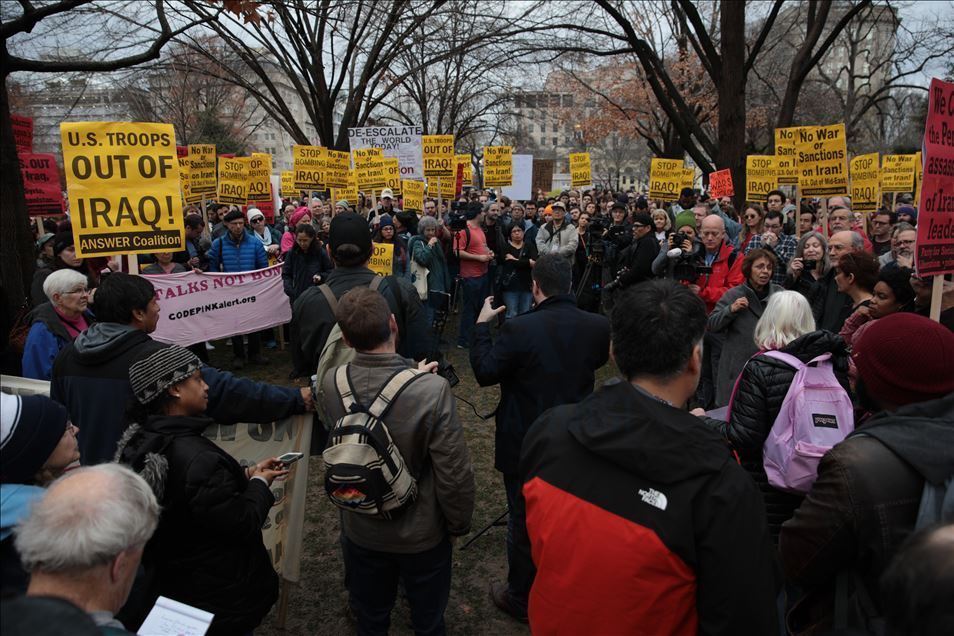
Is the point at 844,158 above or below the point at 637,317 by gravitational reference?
above

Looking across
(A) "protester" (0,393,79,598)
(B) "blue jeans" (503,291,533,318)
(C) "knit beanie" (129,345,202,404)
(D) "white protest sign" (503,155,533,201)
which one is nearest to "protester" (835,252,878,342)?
(C) "knit beanie" (129,345,202,404)

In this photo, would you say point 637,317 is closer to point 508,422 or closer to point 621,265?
point 508,422

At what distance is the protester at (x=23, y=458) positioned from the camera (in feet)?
5.55

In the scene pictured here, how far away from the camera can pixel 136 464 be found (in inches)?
85.8

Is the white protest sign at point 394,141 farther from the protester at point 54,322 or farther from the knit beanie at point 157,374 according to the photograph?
the knit beanie at point 157,374

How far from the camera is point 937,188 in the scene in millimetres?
3465

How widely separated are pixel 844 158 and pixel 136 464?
7.57 meters

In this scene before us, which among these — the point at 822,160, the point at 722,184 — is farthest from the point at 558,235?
the point at 722,184

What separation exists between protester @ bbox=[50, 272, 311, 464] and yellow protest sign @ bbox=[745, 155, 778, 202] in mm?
9538

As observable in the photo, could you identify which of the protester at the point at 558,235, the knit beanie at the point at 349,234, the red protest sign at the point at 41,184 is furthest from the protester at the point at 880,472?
the red protest sign at the point at 41,184

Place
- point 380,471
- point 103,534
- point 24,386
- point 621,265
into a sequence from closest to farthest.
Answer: point 103,534, point 380,471, point 24,386, point 621,265

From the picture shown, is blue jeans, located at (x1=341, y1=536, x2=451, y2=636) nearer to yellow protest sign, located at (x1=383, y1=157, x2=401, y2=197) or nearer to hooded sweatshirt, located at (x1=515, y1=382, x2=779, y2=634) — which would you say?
hooded sweatshirt, located at (x1=515, y1=382, x2=779, y2=634)

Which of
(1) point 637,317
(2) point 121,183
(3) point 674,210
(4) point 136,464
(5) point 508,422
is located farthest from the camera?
(3) point 674,210

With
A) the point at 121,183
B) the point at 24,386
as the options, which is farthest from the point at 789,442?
the point at 121,183
